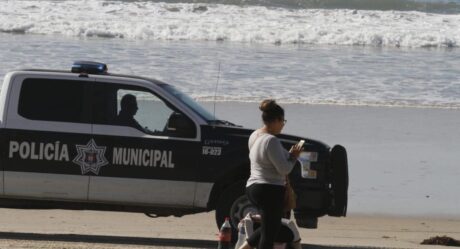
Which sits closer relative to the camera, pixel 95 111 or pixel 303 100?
pixel 95 111

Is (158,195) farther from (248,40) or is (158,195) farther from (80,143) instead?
(248,40)

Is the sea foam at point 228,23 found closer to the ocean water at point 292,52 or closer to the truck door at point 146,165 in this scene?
the ocean water at point 292,52

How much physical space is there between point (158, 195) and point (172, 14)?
109ft

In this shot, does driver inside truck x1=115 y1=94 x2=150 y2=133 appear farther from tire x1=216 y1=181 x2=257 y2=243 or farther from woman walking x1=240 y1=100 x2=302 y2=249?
woman walking x1=240 y1=100 x2=302 y2=249

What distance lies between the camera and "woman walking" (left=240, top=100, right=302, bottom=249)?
8.42m

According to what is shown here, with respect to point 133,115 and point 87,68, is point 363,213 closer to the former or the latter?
point 133,115

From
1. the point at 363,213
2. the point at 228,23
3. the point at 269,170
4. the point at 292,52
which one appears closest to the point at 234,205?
the point at 269,170

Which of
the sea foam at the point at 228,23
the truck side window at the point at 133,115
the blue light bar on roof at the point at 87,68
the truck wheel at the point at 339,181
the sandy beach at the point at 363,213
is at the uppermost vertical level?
the blue light bar on roof at the point at 87,68

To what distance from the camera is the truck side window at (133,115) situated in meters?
10.7

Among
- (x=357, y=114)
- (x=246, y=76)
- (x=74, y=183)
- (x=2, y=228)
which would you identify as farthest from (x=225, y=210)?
(x=246, y=76)

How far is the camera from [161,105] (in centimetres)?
1106

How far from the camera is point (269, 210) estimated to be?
337 inches

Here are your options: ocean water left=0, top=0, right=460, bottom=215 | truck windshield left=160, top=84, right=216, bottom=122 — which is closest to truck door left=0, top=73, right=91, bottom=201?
truck windshield left=160, top=84, right=216, bottom=122

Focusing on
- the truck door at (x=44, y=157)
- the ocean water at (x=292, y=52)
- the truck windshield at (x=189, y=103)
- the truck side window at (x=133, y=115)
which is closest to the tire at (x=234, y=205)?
the truck side window at (x=133, y=115)
